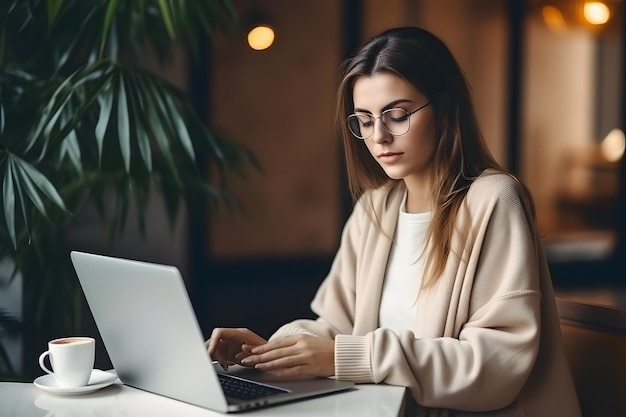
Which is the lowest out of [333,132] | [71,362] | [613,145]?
[613,145]

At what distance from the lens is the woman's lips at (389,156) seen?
1735 mm

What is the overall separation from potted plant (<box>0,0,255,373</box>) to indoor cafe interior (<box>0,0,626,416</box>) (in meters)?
0.68

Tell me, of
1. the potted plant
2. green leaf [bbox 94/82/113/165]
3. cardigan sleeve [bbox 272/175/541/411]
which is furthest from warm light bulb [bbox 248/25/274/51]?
cardigan sleeve [bbox 272/175/541/411]

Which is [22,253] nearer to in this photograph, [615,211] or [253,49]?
[253,49]

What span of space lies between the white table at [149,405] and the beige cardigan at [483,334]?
0.21 ft

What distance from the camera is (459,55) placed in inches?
227

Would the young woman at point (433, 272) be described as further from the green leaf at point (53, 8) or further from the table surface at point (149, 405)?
the green leaf at point (53, 8)

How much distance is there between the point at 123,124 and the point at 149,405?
3.62ft

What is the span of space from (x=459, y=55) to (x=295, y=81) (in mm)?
1300

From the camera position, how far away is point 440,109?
1.75 metres

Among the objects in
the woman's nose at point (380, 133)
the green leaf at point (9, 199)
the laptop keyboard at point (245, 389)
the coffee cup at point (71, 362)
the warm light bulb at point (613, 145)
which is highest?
the woman's nose at point (380, 133)

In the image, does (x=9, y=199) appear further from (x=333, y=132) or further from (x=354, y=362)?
(x=333, y=132)

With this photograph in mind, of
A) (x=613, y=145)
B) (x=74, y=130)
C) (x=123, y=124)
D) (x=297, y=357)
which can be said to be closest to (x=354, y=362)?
(x=297, y=357)

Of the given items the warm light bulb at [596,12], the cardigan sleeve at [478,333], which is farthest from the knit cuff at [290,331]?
the warm light bulb at [596,12]
